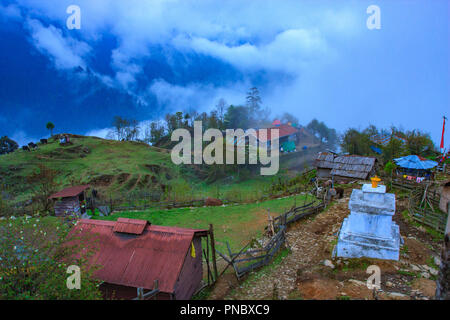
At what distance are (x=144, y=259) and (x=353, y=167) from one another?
2095 centimetres

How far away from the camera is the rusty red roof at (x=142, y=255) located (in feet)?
26.7

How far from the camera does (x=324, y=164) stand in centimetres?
2558

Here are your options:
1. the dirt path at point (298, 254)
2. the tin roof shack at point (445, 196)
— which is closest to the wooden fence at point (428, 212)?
the tin roof shack at point (445, 196)

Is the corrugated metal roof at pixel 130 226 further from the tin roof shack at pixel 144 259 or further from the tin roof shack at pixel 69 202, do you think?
the tin roof shack at pixel 69 202

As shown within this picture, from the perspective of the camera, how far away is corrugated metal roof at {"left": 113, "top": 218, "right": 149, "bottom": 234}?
9133mm

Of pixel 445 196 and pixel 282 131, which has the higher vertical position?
pixel 282 131

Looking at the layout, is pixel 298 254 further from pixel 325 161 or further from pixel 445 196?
pixel 325 161

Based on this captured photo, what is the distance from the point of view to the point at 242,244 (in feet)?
46.6

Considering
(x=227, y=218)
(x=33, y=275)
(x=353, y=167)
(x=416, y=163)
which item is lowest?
(x=227, y=218)

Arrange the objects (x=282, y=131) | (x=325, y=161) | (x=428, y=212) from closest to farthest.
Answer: (x=428, y=212), (x=325, y=161), (x=282, y=131)

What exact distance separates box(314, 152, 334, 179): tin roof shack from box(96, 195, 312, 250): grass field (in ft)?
17.6

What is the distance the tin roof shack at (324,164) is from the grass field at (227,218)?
17.6 feet

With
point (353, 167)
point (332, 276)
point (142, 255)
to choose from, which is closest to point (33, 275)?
point (142, 255)

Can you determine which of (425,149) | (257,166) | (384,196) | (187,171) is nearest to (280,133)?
(257,166)
